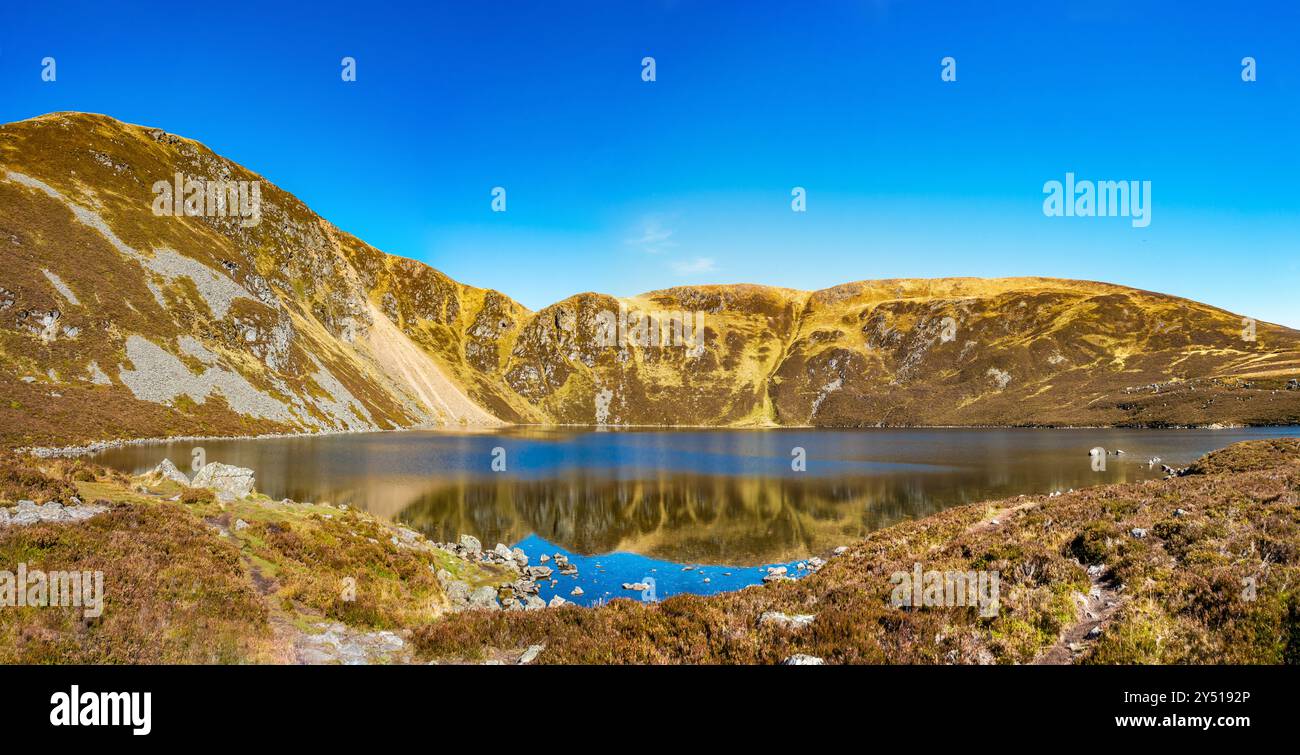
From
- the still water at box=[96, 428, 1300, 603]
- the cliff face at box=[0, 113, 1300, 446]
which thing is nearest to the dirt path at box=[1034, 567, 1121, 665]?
the still water at box=[96, 428, 1300, 603]

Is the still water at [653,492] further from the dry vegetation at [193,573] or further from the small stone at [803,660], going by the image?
the small stone at [803,660]

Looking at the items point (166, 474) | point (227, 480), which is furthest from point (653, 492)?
point (166, 474)

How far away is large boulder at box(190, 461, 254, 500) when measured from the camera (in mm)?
28731

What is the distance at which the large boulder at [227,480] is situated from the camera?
94.3 feet

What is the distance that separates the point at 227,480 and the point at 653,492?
3303 centimetres

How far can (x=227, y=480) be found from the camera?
97.8 feet

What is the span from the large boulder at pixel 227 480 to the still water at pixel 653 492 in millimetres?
8812

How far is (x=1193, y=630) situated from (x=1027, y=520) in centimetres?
1244

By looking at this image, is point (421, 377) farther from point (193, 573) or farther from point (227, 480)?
point (193, 573)

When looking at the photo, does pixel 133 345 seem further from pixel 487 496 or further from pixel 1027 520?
pixel 1027 520

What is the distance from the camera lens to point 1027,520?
20.9 meters

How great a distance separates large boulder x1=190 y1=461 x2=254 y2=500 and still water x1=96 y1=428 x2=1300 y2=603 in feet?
28.9
